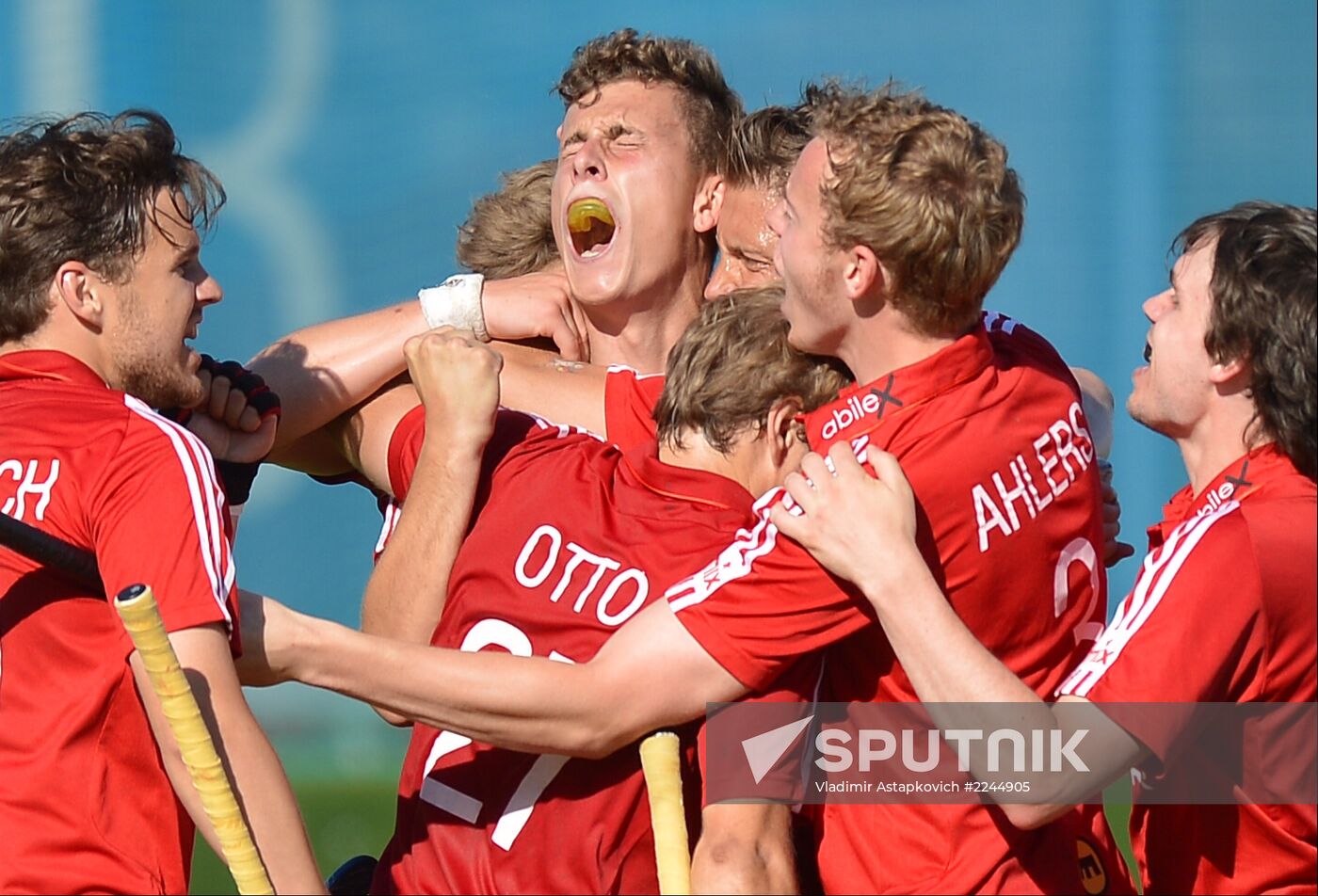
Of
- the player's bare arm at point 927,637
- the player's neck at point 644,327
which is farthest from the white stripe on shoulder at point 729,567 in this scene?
the player's neck at point 644,327

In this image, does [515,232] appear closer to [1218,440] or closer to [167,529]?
[167,529]

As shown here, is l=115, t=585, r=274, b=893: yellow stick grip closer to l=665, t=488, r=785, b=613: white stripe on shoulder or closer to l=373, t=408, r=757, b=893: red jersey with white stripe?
l=373, t=408, r=757, b=893: red jersey with white stripe

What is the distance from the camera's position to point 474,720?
100 inches

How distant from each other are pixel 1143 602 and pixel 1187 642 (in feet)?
0.31

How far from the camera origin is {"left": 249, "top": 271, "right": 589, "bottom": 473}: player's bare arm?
3.45 metres

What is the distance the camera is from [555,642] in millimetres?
2674

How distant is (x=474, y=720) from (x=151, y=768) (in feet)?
1.70

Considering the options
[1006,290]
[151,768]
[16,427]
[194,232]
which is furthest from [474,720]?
[1006,290]

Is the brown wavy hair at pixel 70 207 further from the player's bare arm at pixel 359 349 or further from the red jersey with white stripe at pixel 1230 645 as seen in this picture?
the red jersey with white stripe at pixel 1230 645

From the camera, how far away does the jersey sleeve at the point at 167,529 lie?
2.46m

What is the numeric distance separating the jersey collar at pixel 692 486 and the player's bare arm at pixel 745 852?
494mm

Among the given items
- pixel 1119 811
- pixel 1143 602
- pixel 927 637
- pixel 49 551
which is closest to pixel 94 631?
pixel 49 551

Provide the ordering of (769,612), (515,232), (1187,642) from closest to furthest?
(1187,642) → (769,612) → (515,232)

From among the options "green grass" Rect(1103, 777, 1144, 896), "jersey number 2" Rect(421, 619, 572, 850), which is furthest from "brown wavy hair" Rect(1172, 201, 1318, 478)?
"green grass" Rect(1103, 777, 1144, 896)
